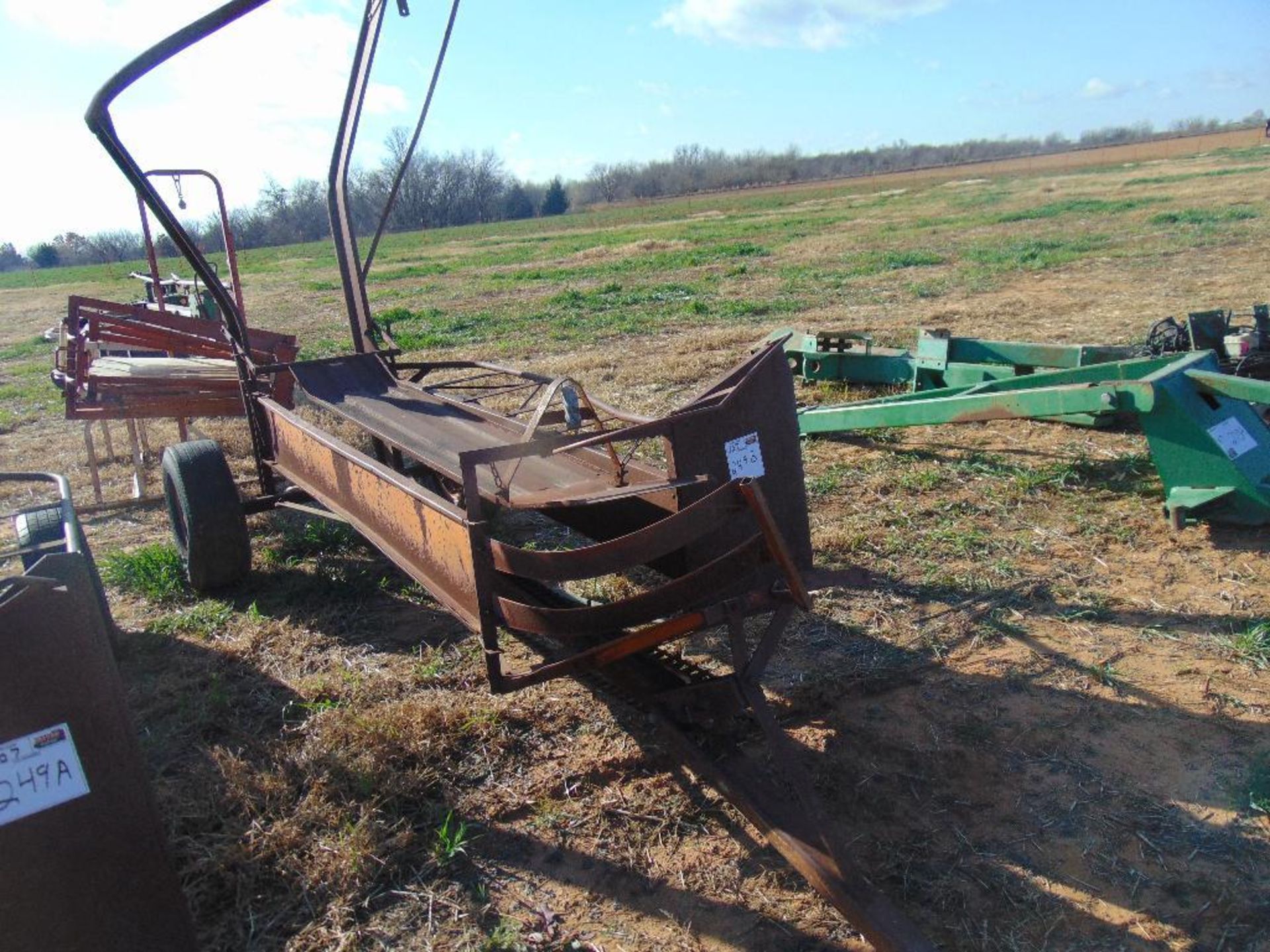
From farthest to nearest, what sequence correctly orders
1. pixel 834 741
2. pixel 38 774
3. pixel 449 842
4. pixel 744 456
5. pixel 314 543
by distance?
pixel 314 543, pixel 834 741, pixel 744 456, pixel 449 842, pixel 38 774

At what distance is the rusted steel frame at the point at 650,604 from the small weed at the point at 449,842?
0.69 metres

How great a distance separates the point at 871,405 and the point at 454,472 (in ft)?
8.76

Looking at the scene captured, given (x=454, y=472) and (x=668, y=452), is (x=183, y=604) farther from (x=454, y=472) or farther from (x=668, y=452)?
(x=668, y=452)

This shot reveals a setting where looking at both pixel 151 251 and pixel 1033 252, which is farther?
pixel 1033 252

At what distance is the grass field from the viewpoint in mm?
2555

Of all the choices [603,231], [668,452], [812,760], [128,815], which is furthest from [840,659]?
[603,231]

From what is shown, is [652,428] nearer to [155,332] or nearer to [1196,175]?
[155,332]

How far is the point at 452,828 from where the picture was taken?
9.70 ft

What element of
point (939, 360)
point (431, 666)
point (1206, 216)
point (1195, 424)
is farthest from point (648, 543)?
point (1206, 216)

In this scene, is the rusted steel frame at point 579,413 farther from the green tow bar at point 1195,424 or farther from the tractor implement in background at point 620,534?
the green tow bar at point 1195,424

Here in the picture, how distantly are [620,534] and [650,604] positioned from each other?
1.09 metres

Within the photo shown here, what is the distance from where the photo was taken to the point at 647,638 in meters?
2.75

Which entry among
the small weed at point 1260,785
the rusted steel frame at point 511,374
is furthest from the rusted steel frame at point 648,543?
the small weed at point 1260,785

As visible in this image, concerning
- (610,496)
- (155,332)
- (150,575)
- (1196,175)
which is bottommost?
(150,575)
